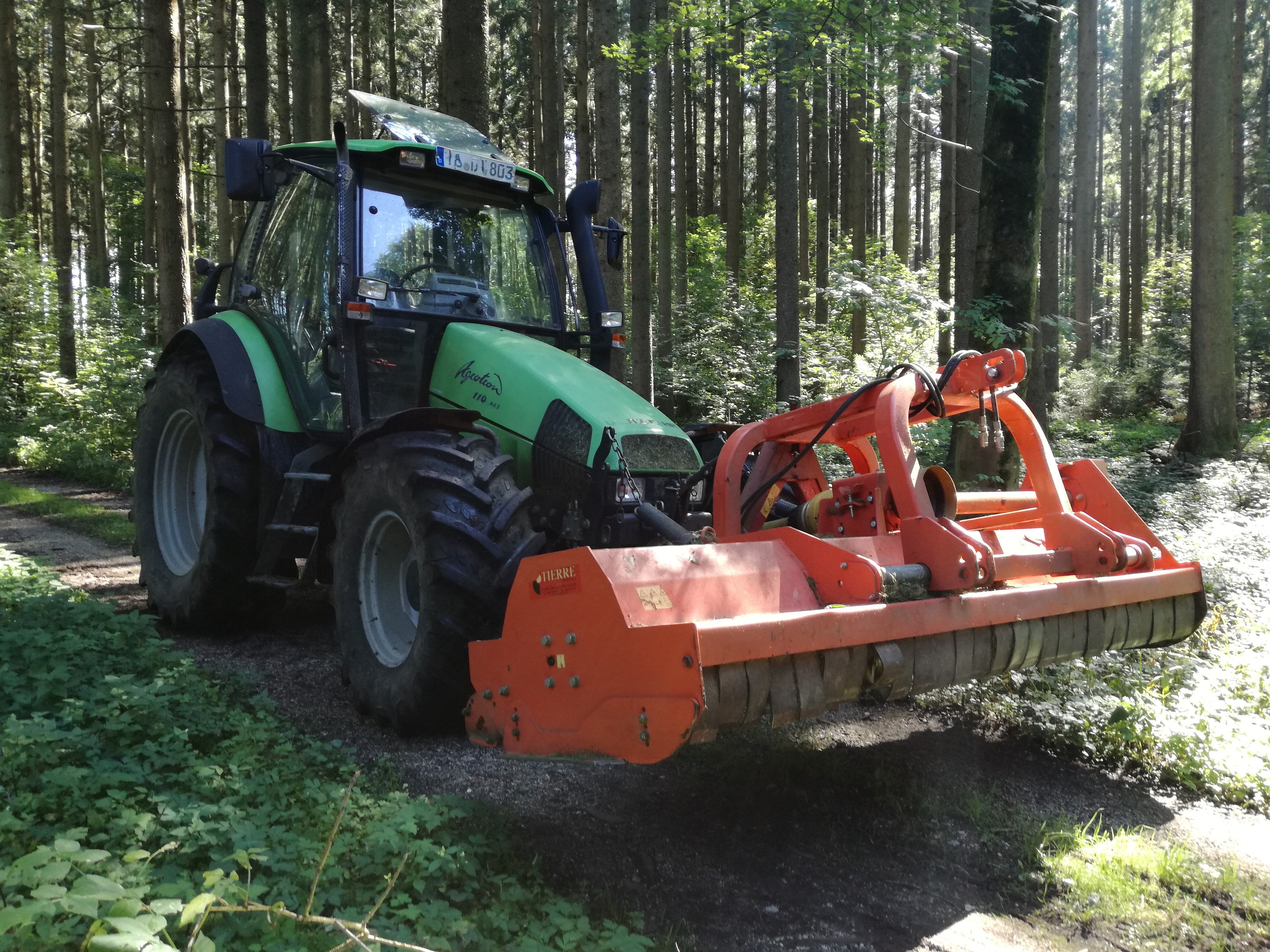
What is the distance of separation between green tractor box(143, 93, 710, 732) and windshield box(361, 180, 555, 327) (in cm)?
1

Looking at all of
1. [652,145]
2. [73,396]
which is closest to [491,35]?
[652,145]

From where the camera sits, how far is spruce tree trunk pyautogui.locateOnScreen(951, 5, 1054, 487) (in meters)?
8.36

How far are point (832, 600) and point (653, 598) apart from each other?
2.24 feet

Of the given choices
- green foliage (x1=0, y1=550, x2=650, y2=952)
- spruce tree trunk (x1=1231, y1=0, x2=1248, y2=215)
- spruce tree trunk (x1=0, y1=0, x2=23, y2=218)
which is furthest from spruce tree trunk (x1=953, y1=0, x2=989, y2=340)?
spruce tree trunk (x1=0, y1=0, x2=23, y2=218)

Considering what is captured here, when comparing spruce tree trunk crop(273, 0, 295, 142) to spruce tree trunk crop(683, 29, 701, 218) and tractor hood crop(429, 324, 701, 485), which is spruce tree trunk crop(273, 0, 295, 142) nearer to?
spruce tree trunk crop(683, 29, 701, 218)

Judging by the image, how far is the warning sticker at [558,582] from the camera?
3.26 meters

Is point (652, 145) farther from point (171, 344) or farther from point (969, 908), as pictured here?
point (969, 908)

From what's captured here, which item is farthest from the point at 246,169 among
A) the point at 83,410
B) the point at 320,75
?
the point at 320,75

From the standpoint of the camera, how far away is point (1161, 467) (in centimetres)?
1147

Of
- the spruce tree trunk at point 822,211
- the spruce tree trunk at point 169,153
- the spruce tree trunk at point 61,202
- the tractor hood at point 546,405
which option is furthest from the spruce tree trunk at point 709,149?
the tractor hood at point 546,405

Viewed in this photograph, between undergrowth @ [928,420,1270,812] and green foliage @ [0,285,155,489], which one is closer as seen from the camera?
undergrowth @ [928,420,1270,812]

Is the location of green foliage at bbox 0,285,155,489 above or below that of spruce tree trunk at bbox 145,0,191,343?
below

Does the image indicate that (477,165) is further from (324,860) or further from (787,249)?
(787,249)

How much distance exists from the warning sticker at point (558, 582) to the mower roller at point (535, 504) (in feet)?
0.04
